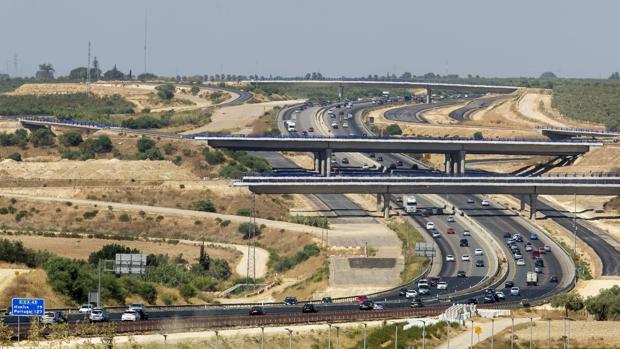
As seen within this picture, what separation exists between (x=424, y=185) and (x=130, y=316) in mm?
91394

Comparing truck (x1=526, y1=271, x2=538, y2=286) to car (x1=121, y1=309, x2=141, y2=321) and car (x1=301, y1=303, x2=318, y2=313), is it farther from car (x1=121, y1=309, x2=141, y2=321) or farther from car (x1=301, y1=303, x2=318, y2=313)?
car (x1=121, y1=309, x2=141, y2=321)

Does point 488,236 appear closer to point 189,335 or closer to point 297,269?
point 297,269

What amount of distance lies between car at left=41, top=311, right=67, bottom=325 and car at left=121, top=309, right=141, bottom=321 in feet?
12.4

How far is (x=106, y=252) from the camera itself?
136 meters

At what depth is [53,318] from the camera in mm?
85375

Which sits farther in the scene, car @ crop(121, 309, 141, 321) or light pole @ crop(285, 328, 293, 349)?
car @ crop(121, 309, 141, 321)

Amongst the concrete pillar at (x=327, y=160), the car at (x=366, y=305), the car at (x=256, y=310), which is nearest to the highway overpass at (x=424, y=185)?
the concrete pillar at (x=327, y=160)

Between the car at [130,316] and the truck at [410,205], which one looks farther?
the truck at [410,205]

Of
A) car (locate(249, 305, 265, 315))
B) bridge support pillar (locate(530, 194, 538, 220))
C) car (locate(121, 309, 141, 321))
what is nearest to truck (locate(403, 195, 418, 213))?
bridge support pillar (locate(530, 194, 538, 220))

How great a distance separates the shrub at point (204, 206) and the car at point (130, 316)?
304 feet

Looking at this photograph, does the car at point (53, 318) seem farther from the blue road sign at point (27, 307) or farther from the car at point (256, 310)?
the car at point (256, 310)

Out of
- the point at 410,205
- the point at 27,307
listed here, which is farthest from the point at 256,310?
the point at 410,205

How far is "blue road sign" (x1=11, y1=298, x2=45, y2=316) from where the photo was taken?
3120 inches

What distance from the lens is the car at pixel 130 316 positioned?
89688 mm
